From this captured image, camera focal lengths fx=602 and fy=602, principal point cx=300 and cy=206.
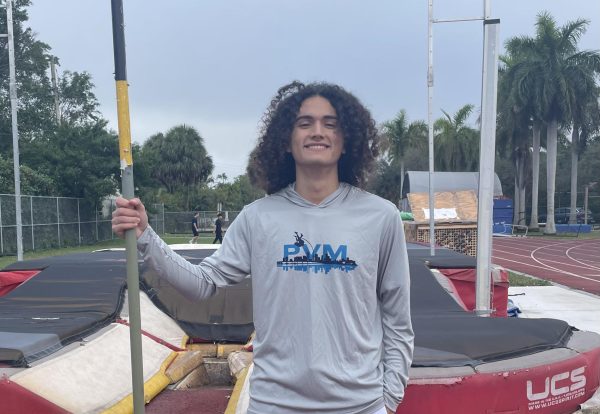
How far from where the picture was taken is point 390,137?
83.0ft

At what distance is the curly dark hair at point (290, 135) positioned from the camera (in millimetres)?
1986

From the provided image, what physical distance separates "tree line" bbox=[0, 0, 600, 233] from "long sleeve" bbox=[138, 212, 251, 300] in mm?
24298

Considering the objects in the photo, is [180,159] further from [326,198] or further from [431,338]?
[326,198]

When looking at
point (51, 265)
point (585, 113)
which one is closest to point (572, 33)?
point (585, 113)

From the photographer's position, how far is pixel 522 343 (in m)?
3.00

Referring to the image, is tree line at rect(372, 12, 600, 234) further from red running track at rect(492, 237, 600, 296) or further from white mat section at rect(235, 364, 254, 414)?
white mat section at rect(235, 364, 254, 414)

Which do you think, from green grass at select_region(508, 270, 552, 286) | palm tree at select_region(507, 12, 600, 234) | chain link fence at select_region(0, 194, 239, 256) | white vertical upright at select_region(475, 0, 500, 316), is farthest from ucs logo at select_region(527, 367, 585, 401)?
palm tree at select_region(507, 12, 600, 234)

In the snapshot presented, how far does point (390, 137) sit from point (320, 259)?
78.8 feet

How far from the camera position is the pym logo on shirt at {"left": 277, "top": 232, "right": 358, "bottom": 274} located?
69.9 inches

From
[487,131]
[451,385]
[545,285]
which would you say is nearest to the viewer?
[451,385]

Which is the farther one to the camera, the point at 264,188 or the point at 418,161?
the point at 418,161

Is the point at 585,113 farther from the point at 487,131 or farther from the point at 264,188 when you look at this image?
the point at 264,188

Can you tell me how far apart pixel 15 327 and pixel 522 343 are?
2.63m

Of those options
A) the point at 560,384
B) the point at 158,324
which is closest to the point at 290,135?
the point at 560,384
